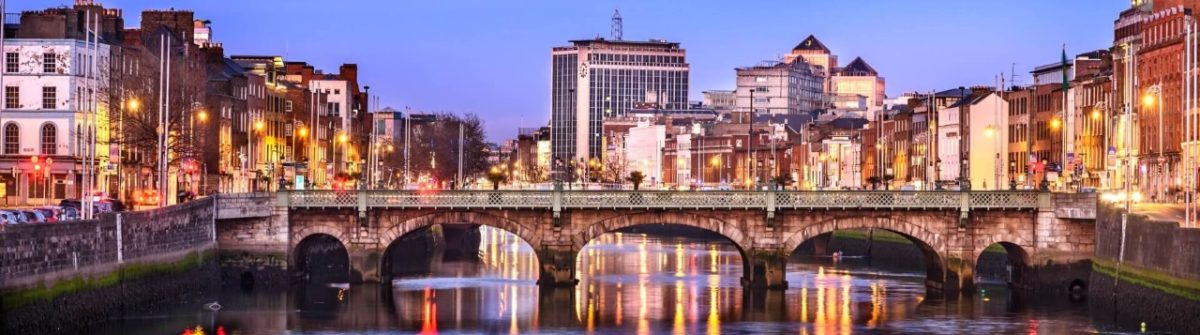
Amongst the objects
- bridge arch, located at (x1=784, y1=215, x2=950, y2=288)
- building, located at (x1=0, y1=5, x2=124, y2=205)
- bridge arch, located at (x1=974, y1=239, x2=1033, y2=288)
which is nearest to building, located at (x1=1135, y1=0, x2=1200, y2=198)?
bridge arch, located at (x1=974, y1=239, x2=1033, y2=288)

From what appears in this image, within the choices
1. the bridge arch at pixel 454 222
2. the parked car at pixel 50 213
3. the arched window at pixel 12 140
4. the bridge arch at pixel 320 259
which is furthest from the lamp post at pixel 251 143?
the parked car at pixel 50 213

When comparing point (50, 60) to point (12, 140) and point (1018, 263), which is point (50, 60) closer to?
point (12, 140)

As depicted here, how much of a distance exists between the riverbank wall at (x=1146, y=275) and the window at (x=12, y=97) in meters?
53.1

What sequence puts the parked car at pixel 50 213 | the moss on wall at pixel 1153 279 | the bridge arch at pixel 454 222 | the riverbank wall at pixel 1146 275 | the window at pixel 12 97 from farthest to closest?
the window at pixel 12 97, the bridge arch at pixel 454 222, the parked car at pixel 50 213, the riverbank wall at pixel 1146 275, the moss on wall at pixel 1153 279

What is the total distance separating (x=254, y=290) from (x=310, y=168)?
79.8 metres

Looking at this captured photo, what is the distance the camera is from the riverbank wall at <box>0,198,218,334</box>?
66750 millimetres

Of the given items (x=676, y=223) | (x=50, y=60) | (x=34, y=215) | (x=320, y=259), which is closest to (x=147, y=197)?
(x=50, y=60)

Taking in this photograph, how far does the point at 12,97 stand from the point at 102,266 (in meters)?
38.5

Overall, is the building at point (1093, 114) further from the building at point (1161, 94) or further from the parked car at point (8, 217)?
the parked car at point (8, 217)

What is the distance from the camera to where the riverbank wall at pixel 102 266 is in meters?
66.8

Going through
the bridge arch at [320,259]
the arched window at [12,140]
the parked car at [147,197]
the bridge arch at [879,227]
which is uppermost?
the arched window at [12,140]

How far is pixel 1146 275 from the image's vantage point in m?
82.4

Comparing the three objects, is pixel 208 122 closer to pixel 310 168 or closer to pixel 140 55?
pixel 140 55

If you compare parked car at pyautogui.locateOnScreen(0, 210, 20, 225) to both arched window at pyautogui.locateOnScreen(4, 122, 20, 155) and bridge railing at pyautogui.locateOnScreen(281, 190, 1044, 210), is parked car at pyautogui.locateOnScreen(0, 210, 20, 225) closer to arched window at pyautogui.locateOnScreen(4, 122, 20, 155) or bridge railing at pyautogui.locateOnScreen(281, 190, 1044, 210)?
bridge railing at pyautogui.locateOnScreen(281, 190, 1044, 210)
